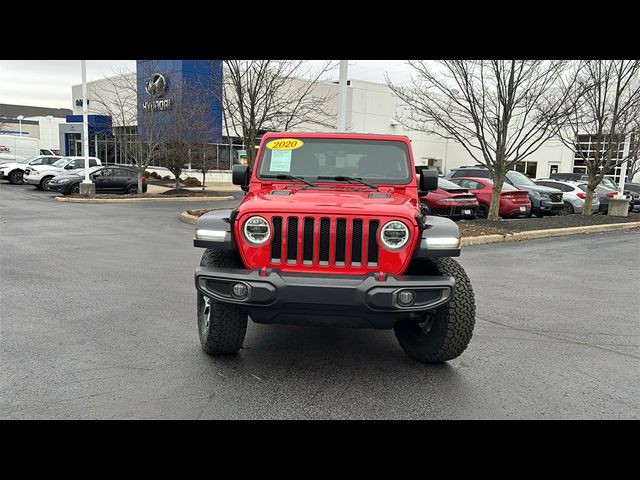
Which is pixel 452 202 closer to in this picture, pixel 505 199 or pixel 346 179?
pixel 505 199

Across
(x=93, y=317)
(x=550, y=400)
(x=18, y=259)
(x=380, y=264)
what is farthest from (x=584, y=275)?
(x=18, y=259)

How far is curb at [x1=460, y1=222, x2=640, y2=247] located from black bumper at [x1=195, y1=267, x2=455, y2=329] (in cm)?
813

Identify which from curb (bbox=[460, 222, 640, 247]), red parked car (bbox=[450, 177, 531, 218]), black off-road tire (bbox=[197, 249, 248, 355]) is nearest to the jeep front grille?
black off-road tire (bbox=[197, 249, 248, 355])

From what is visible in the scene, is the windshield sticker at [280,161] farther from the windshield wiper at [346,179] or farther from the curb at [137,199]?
the curb at [137,199]

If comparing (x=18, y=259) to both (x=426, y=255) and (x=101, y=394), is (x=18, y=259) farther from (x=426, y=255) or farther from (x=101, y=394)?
(x=426, y=255)

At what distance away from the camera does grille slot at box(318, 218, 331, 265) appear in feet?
13.0

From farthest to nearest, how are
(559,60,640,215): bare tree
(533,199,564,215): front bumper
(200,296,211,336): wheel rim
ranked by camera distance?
(533,199,564,215): front bumper < (559,60,640,215): bare tree < (200,296,211,336): wheel rim

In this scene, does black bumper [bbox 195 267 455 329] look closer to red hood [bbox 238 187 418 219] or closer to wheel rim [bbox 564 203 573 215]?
red hood [bbox 238 187 418 219]

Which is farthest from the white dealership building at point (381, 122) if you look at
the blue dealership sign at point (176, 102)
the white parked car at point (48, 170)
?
the white parked car at point (48, 170)

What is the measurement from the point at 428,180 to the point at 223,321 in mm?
2388

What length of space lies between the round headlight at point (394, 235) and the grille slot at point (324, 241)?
417 millimetres

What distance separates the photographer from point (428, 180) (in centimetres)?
504

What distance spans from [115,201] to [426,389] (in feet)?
61.9

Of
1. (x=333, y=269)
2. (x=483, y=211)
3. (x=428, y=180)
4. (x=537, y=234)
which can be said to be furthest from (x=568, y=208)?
(x=333, y=269)
